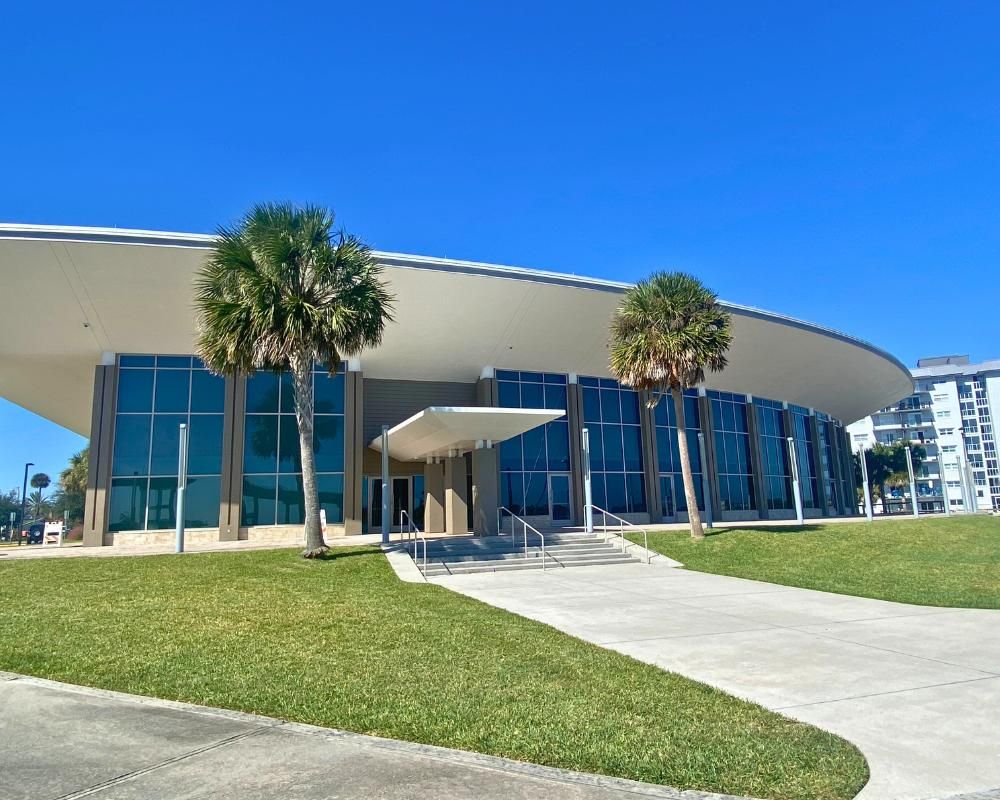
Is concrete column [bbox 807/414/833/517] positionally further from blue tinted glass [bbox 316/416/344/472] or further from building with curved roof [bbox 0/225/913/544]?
blue tinted glass [bbox 316/416/344/472]

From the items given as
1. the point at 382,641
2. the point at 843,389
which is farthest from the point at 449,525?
the point at 843,389

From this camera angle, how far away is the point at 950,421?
10300 cm

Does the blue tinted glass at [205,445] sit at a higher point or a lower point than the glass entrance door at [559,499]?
higher

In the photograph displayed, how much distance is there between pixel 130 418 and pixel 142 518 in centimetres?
381

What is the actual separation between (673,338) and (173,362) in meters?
18.9

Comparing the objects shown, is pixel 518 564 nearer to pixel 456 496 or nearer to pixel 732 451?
pixel 456 496

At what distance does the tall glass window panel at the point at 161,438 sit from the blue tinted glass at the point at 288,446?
2.23 metres

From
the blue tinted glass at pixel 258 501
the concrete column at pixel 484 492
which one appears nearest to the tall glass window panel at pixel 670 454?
the concrete column at pixel 484 492

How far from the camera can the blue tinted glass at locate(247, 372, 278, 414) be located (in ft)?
87.1

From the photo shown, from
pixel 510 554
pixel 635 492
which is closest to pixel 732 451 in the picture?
pixel 635 492

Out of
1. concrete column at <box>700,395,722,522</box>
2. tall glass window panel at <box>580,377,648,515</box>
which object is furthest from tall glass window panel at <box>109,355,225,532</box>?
concrete column at <box>700,395,722,522</box>

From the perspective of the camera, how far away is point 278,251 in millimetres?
→ 16750

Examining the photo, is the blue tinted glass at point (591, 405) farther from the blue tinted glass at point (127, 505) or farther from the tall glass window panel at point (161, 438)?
the blue tinted glass at point (127, 505)

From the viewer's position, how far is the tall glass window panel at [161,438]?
2536 cm
